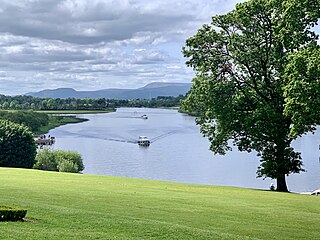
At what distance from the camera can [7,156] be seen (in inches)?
2719

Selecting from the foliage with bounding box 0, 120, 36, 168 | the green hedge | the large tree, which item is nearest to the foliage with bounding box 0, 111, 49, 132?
the foliage with bounding box 0, 120, 36, 168

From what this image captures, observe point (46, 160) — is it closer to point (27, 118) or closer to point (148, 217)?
point (27, 118)

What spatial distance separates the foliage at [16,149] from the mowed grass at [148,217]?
50010 millimetres

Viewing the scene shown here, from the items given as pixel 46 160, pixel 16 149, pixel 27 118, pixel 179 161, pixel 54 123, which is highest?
pixel 27 118

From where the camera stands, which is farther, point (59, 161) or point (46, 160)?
point (46, 160)

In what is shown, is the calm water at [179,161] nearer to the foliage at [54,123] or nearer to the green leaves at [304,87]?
the foliage at [54,123]

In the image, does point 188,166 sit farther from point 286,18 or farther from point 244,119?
point 286,18

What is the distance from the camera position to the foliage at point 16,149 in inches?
2699

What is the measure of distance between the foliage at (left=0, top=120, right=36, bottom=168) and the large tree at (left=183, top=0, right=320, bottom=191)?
41.3 metres

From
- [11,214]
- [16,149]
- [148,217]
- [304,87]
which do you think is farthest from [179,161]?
[11,214]

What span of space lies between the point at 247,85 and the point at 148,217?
64.9 feet

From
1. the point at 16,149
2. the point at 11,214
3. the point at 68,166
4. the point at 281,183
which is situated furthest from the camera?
the point at 16,149

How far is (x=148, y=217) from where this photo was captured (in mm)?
14805

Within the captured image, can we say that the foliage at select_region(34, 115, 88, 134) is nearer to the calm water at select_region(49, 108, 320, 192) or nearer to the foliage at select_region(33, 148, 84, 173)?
the calm water at select_region(49, 108, 320, 192)
